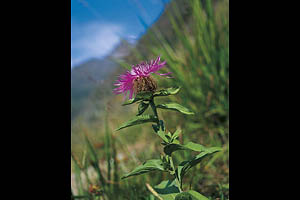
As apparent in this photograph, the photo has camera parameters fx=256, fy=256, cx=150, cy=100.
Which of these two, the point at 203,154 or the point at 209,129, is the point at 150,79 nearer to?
the point at 203,154

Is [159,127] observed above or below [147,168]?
above

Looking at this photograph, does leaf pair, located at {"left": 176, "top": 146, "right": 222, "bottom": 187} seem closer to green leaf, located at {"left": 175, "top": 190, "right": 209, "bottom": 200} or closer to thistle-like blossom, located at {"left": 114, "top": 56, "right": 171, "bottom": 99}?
green leaf, located at {"left": 175, "top": 190, "right": 209, "bottom": 200}

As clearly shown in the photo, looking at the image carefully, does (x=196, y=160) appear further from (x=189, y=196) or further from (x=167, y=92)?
(x=167, y=92)

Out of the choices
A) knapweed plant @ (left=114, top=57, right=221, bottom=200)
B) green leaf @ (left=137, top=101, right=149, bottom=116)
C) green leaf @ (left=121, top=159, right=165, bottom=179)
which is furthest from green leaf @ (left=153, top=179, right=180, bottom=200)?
green leaf @ (left=137, top=101, right=149, bottom=116)

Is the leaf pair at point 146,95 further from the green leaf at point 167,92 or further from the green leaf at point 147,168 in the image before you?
the green leaf at point 147,168

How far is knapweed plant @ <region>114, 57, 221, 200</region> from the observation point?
679 mm

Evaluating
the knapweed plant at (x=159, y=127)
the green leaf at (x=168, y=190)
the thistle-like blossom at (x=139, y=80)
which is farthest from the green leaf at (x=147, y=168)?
the thistle-like blossom at (x=139, y=80)

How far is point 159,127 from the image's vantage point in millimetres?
725

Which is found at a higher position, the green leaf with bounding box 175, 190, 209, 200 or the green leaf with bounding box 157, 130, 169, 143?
the green leaf with bounding box 157, 130, 169, 143

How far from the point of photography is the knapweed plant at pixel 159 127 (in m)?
A: 0.68

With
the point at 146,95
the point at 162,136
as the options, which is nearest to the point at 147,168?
the point at 162,136

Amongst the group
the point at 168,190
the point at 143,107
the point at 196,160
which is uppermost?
the point at 143,107
